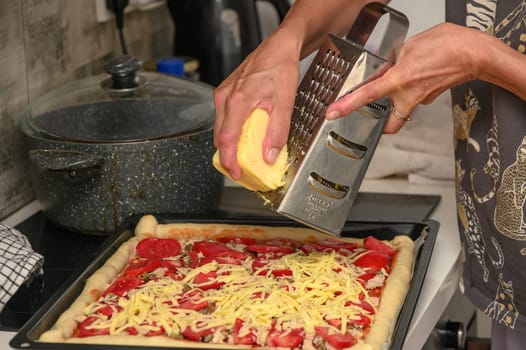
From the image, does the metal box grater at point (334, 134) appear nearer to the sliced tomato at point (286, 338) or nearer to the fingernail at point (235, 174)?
the fingernail at point (235, 174)

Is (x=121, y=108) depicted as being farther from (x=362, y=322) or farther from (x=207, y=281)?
(x=362, y=322)

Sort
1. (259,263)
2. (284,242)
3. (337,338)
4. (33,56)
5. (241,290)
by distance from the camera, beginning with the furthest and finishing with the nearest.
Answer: (33,56), (284,242), (259,263), (241,290), (337,338)

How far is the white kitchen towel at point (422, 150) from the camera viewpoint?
5.98ft

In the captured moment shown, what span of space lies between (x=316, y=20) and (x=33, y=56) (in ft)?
2.00

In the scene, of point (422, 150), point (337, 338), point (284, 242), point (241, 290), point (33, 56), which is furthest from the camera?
point (422, 150)

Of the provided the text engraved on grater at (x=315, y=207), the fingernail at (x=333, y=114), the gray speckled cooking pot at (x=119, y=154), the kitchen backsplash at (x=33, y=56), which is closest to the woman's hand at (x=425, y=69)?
the fingernail at (x=333, y=114)

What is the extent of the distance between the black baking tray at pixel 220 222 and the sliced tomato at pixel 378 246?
0.04 meters

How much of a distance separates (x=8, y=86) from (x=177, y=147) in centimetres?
36

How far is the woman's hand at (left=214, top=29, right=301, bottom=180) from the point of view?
3.77 feet

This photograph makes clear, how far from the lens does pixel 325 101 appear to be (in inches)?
45.0

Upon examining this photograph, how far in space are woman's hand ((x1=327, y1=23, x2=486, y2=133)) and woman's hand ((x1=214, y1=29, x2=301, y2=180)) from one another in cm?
8

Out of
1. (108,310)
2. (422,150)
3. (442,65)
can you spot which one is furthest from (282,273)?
(422,150)

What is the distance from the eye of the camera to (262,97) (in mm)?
1174

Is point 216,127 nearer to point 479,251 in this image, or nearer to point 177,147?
point 177,147
